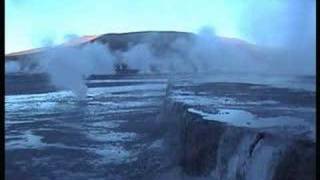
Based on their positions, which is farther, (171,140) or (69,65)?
(69,65)

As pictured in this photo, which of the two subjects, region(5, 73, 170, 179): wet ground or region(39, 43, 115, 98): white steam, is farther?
region(39, 43, 115, 98): white steam

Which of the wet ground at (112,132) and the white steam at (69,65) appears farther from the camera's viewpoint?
the white steam at (69,65)

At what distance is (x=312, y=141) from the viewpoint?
5.58m

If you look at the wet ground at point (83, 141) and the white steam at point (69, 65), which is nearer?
the wet ground at point (83, 141)

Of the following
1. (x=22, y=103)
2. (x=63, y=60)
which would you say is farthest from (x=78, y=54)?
(x=22, y=103)

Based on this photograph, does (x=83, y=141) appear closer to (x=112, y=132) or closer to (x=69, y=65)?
(x=112, y=132)

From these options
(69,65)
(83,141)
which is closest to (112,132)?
A: (83,141)

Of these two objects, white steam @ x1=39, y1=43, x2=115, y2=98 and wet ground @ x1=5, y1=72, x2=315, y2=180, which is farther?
white steam @ x1=39, y1=43, x2=115, y2=98

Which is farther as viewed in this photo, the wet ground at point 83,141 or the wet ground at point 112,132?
the wet ground at point 83,141

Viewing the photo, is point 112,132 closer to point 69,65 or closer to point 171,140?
point 171,140

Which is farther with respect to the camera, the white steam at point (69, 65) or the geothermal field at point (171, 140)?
the white steam at point (69, 65)

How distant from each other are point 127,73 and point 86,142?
34.8 metres

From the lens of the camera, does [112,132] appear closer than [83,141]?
No
